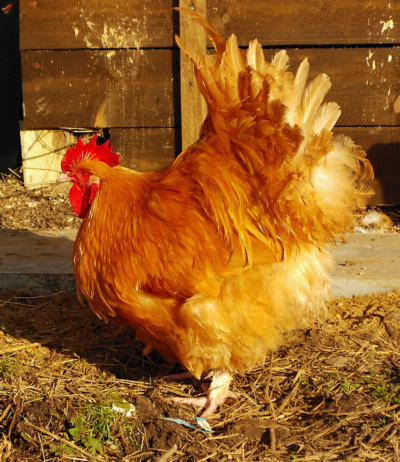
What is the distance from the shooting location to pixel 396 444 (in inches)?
96.6

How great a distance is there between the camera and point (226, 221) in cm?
280

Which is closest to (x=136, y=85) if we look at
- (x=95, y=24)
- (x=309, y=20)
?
(x=95, y=24)

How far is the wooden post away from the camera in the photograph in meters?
5.04

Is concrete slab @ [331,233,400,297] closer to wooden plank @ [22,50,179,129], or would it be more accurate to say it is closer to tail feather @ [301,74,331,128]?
tail feather @ [301,74,331,128]

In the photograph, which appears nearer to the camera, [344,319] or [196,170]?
[196,170]

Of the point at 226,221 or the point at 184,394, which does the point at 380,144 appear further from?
the point at 184,394

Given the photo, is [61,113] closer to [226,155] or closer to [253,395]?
[226,155]

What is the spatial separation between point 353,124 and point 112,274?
392 centimetres

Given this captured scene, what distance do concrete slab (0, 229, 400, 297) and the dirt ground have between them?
6.4 inches

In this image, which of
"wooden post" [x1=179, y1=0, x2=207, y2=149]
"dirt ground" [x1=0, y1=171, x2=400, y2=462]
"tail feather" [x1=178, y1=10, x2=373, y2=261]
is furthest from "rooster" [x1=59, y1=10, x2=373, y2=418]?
"wooden post" [x1=179, y1=0, x2=207, y2=149]

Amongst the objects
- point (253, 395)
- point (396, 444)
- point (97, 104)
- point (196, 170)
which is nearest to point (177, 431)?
point (253, 395)

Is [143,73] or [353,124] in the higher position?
[143,73]

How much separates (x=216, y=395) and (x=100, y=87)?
4016 millimetres

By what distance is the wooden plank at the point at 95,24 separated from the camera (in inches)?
207
